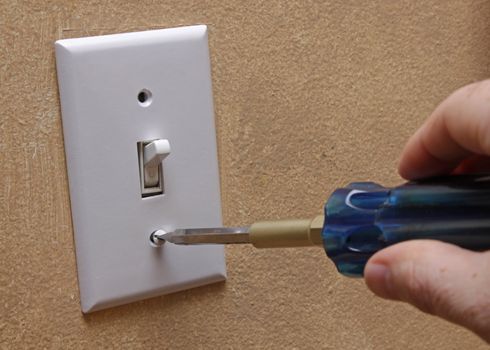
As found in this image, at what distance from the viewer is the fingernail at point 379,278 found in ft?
0.98

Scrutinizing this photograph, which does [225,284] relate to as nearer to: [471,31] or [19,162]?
[19,162]

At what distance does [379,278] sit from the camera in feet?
0.99

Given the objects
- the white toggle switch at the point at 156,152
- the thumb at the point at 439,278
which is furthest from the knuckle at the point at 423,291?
the white toggle switch at the point at 156,152

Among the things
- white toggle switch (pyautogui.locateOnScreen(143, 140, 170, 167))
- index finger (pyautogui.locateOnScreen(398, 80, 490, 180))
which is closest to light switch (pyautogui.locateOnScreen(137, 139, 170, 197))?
white toggle switch (pyautogui.locateOnScreen(143, 140, 170, 167))

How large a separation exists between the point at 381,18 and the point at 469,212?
23 centimetres

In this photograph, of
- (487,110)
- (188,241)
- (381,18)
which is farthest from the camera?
(381,18)

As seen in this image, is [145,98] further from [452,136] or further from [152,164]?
[452,136]

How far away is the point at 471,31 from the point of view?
1.83 ft

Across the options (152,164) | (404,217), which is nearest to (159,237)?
(152,164)

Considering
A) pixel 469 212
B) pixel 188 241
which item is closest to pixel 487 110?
pixel 469 212

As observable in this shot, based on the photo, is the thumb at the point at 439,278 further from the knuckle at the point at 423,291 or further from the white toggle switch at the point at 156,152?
the white toggle switch at the point at 156,152

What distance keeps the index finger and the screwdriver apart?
0.7 inches

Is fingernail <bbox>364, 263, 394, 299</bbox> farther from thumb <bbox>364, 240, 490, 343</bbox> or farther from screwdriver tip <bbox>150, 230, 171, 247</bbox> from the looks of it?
screwdriver tip <bbox>150, 230, 171, 247</bbox>

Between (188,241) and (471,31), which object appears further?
(471,31)
